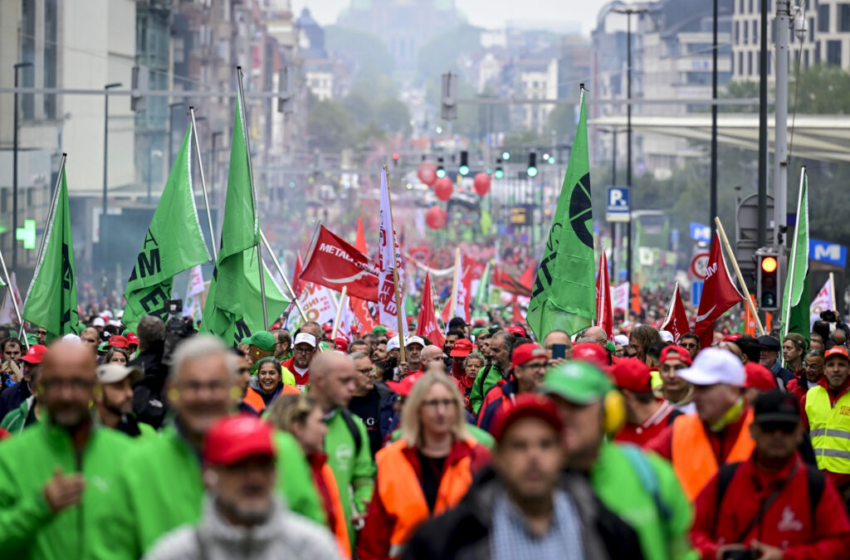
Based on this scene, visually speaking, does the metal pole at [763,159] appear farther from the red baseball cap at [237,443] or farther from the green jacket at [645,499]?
the red baseball cap at [237,443]

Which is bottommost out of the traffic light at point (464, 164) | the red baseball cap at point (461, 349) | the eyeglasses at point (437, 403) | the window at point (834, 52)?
the red baseball cap at point (461, 349)

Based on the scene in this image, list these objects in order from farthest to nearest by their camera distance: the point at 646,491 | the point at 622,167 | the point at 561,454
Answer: the point at 622,167, the point at 646,491, the point at 561,454

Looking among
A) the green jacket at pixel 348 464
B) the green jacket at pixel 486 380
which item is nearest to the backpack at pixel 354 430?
the green jacket at pixel 348 464

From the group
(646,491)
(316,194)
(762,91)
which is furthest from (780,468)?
(316,194)

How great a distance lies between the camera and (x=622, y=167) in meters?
125

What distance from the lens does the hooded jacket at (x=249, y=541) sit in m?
4.01

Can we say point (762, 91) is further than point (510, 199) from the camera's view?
No

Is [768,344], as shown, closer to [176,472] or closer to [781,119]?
[781,119]

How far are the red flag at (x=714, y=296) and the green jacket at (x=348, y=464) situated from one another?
8923mm

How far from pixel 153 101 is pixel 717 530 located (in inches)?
2910

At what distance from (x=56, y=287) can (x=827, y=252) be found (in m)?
29.0

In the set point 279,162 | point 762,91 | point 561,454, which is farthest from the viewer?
point 279,162

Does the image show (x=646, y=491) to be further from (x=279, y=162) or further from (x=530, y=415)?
(x=279, y=162)

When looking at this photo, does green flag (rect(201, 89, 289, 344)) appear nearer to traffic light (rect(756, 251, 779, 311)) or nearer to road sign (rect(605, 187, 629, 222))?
traffic light (rect(756, 251, 779, 311))
